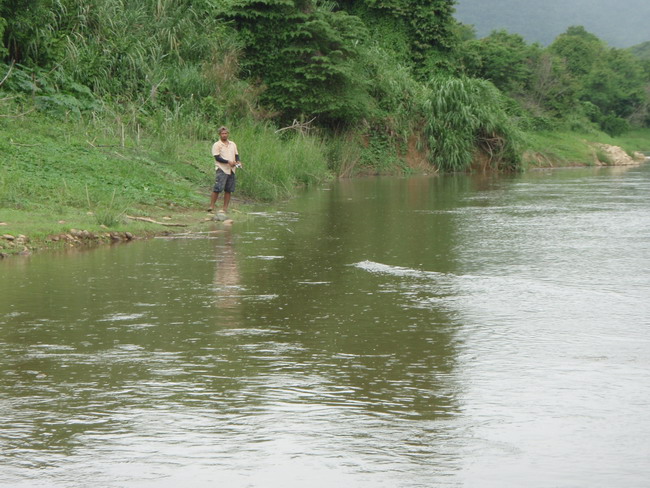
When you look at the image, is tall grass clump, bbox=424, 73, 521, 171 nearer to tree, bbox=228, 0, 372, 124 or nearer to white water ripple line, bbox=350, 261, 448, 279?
tree, bbox=228, 0, 372, 124

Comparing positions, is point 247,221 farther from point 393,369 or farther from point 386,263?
point 393,369

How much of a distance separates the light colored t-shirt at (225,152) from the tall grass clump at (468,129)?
19697 millimetres

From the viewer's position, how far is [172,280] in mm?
10211

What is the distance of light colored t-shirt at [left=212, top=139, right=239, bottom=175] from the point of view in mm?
17016

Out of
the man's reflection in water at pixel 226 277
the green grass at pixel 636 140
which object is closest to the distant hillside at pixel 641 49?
the green grass at pixel 636 140

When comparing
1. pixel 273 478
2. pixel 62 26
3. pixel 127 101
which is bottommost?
pixel 273 478

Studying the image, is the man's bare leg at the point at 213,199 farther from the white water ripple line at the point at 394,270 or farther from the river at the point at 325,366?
the white water ripple line at the point at 394,270

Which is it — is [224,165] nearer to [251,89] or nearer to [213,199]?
[213,199]

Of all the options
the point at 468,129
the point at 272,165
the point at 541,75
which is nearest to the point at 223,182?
the point at 272,165

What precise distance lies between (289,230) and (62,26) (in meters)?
15.5

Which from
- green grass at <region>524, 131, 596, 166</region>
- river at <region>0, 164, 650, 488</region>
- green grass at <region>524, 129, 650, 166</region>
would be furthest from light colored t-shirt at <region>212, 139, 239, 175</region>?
green grass at <region>524, 131, 596, 166</region>

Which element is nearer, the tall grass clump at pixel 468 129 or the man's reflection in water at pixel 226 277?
the man's reflection in water at pixel 226 277

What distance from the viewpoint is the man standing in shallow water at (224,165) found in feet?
55.6

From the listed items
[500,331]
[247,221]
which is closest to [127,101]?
[247,221]
